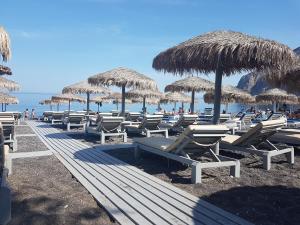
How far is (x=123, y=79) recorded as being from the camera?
11969 mm

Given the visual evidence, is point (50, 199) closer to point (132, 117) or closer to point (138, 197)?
point (138, 197)

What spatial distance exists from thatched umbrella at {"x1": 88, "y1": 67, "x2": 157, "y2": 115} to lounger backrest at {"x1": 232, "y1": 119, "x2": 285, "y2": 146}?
20.9ft

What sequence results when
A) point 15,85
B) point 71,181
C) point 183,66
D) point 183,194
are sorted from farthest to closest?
point 15,85 < point 183,66 < point 71,181 < point 183,194

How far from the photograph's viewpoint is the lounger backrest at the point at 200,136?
509 cm

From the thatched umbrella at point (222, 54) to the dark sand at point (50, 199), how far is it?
344 cm

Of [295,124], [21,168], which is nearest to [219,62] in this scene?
[21,168]

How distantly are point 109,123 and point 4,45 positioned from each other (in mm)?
4029

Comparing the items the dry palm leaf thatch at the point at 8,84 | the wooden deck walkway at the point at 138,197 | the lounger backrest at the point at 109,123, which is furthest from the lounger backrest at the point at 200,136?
the dry palm leaf thatch at the point at 8,84

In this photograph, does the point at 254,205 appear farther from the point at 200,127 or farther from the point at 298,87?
the point at 298,87

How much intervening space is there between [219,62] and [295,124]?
9.28 meters

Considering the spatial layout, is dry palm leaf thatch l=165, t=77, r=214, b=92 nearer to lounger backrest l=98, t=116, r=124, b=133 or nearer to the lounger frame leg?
lounger backrest l=98, t=116, r=124, b=133

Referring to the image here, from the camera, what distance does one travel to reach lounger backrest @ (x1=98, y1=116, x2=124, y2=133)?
368 inches

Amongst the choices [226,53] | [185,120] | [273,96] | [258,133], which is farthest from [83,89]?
[258,133]

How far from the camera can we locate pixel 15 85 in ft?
48.3
